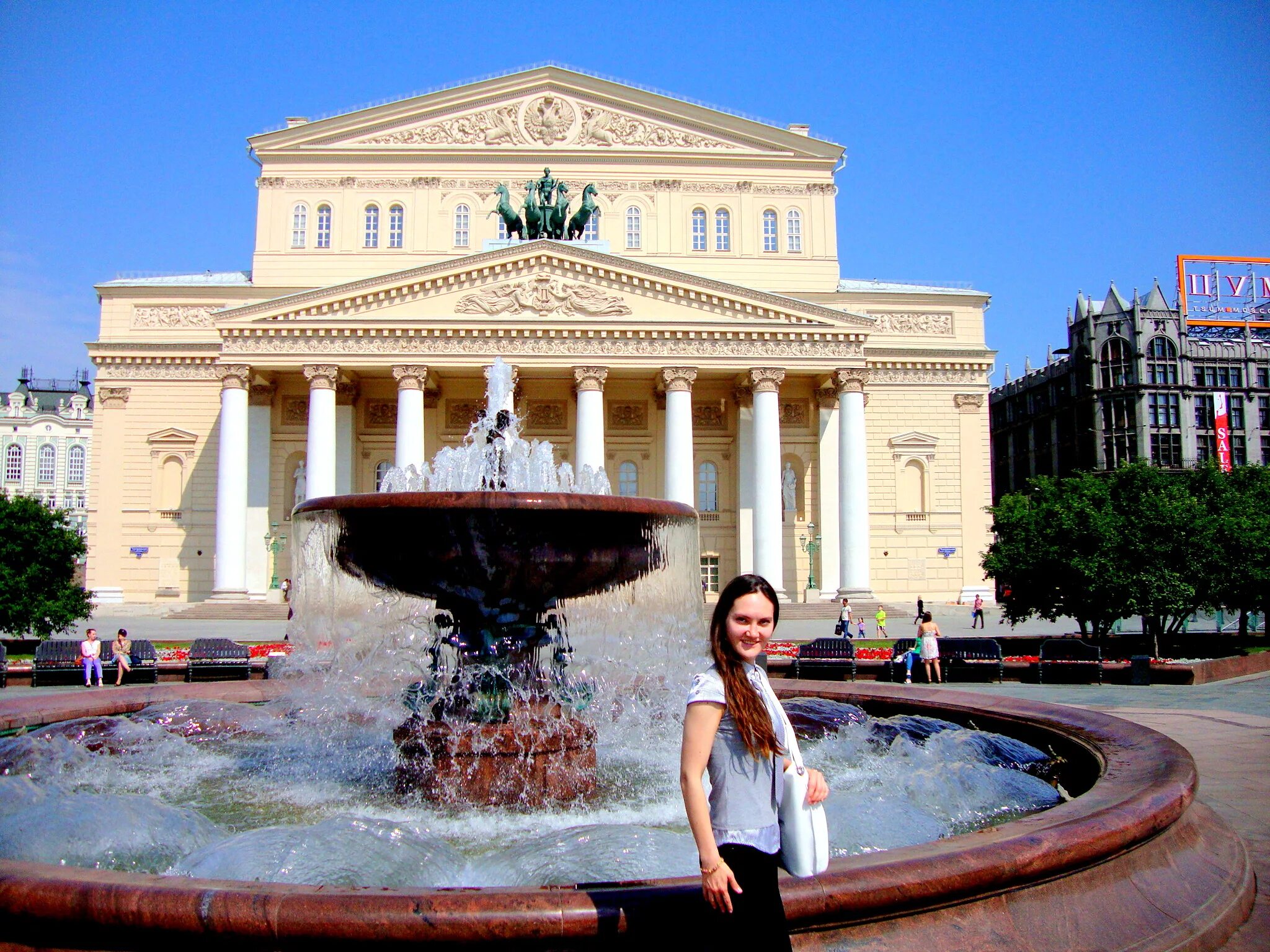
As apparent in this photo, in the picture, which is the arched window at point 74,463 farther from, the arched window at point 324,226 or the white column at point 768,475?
the white column at point 768,475

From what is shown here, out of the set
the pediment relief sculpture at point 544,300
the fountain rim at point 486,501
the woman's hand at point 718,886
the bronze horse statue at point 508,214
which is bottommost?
the woman's hand at point 718,886

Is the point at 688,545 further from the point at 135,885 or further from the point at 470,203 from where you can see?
the point at 470,203

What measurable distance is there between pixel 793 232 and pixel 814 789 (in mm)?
42926

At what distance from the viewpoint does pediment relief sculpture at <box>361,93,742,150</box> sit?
43.5 meters

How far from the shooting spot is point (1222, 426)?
230 feet

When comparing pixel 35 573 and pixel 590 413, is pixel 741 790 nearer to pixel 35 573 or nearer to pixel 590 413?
pixel 35 573

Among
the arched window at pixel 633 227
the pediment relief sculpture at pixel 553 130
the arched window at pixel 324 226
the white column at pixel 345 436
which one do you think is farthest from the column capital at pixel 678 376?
the arched window at pixel 324 226

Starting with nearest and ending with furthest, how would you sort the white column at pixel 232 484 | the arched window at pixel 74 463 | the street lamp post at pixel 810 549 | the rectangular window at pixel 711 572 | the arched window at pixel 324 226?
the white column at pixel 232 484, the rectangular window at pixel 711 572, the street lamp post at pixel 810 549, the arched window at pixel 324 226, the arched window at pixel 74 463

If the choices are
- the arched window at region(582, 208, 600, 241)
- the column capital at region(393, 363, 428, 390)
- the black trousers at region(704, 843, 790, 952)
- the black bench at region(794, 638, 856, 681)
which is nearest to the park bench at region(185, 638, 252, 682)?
the black bench at region(794, 638, 856, 681)

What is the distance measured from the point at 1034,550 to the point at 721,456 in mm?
18136

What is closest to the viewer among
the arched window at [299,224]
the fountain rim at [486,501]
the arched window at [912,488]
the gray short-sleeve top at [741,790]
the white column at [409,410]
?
the gray short-sleeve top at [741,790]

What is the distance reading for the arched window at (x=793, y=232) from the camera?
4347 centimetres

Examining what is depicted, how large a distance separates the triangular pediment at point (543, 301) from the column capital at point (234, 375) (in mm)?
1212

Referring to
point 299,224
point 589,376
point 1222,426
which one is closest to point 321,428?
point 589,376
